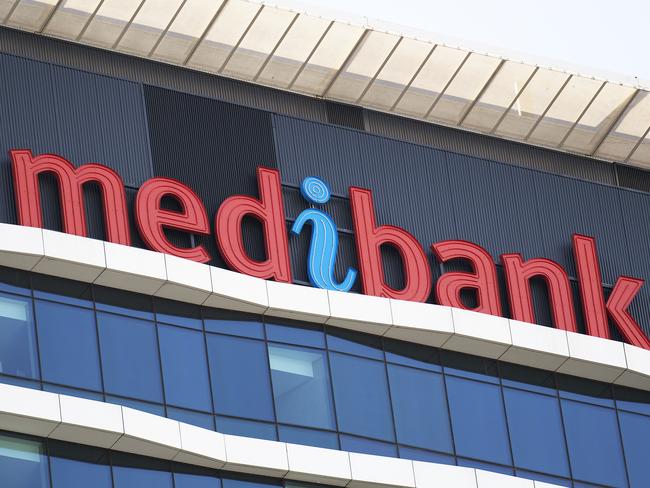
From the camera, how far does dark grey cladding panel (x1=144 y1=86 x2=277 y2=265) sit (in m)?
54.0

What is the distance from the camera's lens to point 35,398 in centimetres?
4738

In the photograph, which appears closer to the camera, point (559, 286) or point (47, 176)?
point (47, 176)

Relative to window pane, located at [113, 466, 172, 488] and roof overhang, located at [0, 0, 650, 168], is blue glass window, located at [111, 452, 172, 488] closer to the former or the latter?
window pane, located at [113, 466, 172, 488]

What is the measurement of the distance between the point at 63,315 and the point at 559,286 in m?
16.8

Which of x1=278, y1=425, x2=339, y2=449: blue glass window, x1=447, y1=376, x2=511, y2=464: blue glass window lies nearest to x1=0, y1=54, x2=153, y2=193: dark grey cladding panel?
x1=278, y1=425, x2=339, y2=449: blue glass window

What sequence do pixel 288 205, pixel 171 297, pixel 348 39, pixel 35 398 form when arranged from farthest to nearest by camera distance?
1. pixel 348 39
2. pixel 288 205
3. pixel 171 297
4. pixel 35 398

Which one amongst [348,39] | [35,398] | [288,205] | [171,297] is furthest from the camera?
[348,39]

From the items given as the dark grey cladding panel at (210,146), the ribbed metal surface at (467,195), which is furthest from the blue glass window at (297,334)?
the ribbed metal surface at (467,195)

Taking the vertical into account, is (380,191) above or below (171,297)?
above

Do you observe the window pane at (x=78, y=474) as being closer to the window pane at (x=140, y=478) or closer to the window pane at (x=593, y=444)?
the window pane at (x=140, y=478)

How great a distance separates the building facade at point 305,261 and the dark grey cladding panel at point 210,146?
0.23 ft

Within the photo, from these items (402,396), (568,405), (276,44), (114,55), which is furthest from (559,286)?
(114,55)

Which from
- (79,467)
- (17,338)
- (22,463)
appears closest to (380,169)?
(17,338)

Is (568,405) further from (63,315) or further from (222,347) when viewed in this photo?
(63,315)
